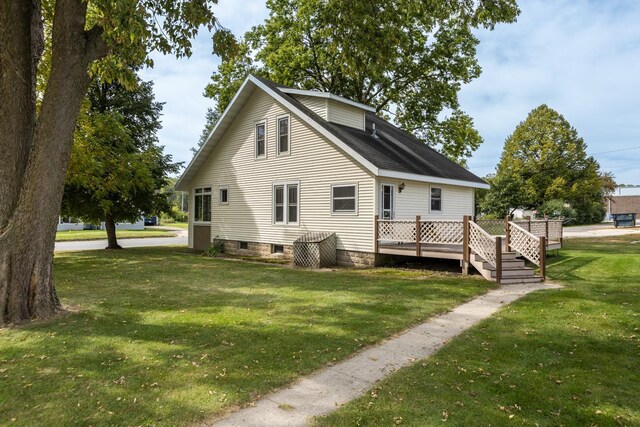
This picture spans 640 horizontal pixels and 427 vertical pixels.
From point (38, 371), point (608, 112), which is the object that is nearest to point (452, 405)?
point (38, 371)

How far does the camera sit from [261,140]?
54.9 ft

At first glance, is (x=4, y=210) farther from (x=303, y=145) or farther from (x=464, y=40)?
(x=464, y=40)

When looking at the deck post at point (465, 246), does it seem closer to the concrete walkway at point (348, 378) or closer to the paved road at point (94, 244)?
the concrete walkway at point (348, 378)

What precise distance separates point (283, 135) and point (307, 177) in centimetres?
234

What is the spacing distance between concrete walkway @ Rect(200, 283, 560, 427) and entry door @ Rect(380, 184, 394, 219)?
689 centimetres

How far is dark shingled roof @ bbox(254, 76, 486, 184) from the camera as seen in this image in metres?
13.5

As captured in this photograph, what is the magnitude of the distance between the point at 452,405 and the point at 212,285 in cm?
729

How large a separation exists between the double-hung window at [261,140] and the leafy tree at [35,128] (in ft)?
32.2

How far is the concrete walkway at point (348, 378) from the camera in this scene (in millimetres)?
3301

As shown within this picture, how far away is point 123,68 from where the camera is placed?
7770mm

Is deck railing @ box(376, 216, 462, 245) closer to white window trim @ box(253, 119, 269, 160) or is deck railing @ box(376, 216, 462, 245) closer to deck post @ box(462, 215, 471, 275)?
deck post @ box(462, 215, 471, 275)

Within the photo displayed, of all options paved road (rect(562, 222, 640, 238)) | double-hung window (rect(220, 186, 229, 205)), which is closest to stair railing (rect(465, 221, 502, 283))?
double-hung window (rect(220, 186, 229, 205))

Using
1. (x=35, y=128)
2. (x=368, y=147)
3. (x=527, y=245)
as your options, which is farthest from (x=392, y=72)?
(x=35, y=128)

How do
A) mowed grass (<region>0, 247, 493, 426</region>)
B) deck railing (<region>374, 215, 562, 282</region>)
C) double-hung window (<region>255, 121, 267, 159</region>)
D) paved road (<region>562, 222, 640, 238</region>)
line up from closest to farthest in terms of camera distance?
mowed grass (<region>0, 247, 493, 426</region>)
deck railing (<region>374, 215, 562, 282</region>)
double-hung window (<region>255, 121, 267, 159</region>)
paved road (<region>562, 222, 640, 238</region>)
